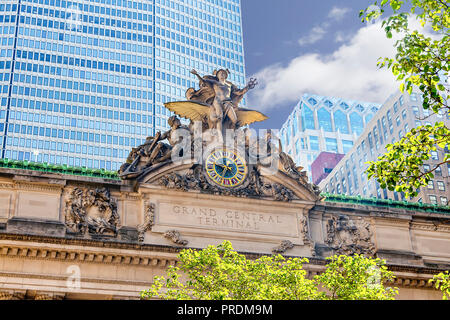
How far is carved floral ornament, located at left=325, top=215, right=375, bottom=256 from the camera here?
48000 mm

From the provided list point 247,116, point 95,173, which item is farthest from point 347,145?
point 95,173

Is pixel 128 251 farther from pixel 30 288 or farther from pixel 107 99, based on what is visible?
pixel 107 99

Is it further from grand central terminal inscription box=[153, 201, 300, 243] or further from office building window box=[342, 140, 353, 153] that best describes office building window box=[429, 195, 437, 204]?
office building window box=[342, 140, 353, 153]

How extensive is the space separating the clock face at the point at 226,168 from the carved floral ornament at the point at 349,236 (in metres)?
6.26

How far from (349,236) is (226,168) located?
28.3 ft

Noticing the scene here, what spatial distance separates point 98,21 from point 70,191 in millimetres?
81731

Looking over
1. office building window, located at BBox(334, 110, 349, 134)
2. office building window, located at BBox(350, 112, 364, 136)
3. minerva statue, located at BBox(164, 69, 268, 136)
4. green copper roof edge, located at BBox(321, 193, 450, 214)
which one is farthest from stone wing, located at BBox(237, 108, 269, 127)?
office building window, located at BBox(350, 112, 364, 136)

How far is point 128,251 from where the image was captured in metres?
42.7

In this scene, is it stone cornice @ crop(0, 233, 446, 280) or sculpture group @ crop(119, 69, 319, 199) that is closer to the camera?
stone cornice @ crop(0, 233, 446, 280)

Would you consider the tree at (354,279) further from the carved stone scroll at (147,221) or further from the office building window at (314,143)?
the office building window at (314,143)

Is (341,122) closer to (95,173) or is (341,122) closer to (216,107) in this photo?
(216,107)

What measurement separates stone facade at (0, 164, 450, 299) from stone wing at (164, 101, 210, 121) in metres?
4.07

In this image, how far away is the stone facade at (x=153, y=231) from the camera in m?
41.4
